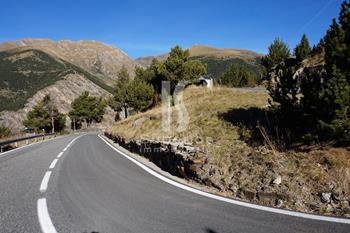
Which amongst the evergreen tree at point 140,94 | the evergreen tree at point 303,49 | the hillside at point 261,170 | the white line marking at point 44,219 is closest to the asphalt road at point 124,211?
the white line marking at point 44,219

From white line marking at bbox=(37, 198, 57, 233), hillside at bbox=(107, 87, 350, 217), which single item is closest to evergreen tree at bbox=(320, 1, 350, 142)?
hillside at bbox=(107, 87, 350, 217)

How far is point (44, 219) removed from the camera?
5367 millimetres

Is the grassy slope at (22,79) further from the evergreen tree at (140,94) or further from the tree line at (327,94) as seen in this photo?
the tree line at (327,94)

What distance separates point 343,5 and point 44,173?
989cm

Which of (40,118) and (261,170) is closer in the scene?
(261,170)

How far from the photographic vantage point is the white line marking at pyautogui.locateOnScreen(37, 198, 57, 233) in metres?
4.87

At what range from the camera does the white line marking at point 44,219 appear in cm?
487

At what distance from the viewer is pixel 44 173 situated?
404 inches

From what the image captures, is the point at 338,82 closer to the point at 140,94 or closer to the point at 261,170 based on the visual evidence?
the point at 261,170

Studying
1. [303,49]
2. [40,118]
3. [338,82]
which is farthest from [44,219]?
[40,118]

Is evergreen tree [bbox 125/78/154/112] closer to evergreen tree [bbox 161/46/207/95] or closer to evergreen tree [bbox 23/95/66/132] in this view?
evergreen tree [bbox 161/46/207/95]

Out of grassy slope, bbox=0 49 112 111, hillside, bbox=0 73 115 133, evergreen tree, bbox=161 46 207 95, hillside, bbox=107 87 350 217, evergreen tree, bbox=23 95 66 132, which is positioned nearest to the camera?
hillside, bbox=107 87 350 217

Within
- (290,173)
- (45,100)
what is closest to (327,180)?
(290,173)

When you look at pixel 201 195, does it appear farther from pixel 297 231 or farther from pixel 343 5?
pixel 343 5
